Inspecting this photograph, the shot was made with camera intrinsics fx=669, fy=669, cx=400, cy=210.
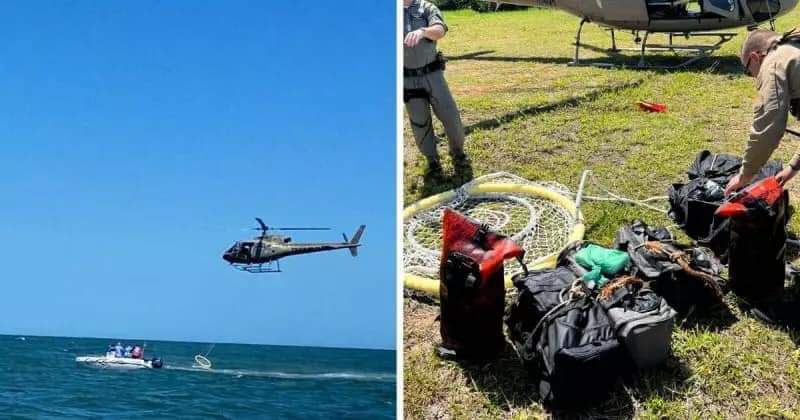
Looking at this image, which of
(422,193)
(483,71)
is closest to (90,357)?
(483,71)

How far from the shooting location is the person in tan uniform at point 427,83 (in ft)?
18.4

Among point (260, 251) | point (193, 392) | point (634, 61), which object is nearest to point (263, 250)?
point (260, 251)

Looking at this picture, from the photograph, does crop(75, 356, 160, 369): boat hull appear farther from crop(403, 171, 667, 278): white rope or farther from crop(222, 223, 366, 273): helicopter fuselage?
crop(403, 171, 667, 278): white rope

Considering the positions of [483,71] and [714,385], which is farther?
[483,71]

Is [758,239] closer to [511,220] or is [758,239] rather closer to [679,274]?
[679,274]

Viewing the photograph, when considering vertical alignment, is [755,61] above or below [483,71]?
below

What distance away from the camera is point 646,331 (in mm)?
3051

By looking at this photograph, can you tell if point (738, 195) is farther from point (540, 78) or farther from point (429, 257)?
point (540, 78)

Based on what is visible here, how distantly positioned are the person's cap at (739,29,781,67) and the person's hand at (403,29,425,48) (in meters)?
2.63

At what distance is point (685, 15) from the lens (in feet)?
39.1

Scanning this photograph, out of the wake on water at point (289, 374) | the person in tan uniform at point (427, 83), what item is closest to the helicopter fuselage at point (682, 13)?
the person in tan uniform at point (427, 83)

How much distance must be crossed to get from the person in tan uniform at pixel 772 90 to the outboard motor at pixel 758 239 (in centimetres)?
16

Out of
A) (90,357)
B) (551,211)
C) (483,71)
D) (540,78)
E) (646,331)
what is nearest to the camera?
(646,331)

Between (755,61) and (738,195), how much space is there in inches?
29.2
